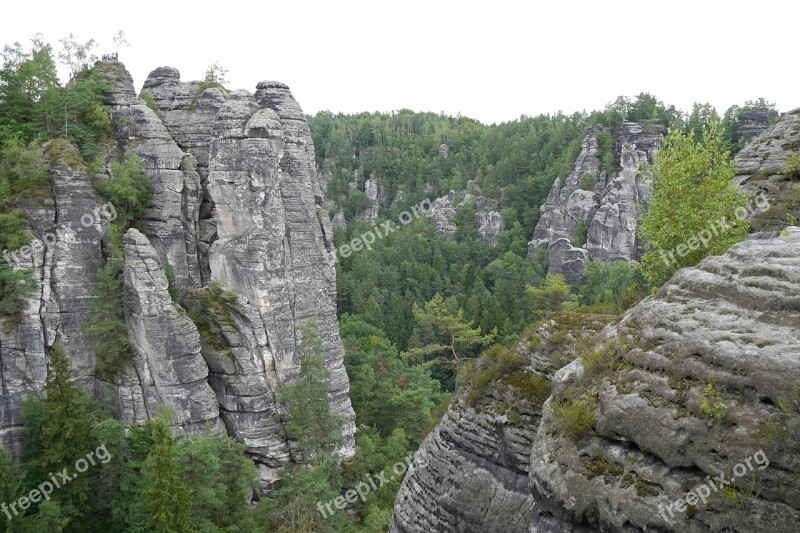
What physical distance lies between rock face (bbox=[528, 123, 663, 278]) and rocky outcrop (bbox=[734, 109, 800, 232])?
1849 inches

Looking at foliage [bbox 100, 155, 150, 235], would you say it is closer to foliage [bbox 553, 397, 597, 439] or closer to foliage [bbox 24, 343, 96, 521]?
foliage [bbox 24, 343, 96, 521]

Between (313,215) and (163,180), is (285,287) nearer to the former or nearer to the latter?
(313,215)

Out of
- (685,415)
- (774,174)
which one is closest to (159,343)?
(685,415)

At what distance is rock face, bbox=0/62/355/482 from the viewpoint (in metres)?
22.7

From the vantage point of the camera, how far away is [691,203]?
10.5 metres

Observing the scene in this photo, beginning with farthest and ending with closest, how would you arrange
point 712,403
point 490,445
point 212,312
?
point 212,312 → point 490,445 → point 712,403

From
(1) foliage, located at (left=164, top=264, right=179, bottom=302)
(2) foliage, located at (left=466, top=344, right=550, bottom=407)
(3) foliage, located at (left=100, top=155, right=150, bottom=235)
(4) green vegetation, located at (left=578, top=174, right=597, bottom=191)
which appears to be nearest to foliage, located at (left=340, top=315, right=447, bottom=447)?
(1) foliage, located at (left=164, top=264, right=179, bottom=302)

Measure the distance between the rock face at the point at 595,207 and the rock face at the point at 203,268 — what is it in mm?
41280

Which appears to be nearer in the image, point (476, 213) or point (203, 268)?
point (203, 268)

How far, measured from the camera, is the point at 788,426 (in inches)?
211

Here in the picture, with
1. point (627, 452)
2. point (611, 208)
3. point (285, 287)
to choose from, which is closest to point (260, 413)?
point (285, 287)

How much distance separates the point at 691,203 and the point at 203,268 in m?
23.1

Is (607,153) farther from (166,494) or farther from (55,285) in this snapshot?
(166,494)

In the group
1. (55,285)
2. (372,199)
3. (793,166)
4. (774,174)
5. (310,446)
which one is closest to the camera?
(793,166)
